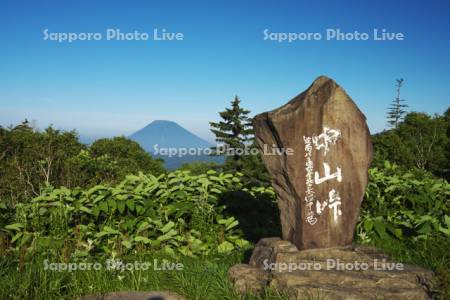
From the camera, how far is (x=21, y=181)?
915 cm

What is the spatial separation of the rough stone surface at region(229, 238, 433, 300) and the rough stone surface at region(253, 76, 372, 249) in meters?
0.24

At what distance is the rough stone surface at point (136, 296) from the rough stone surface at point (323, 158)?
66.0 inches

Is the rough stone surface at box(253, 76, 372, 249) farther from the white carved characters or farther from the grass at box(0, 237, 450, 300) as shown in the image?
the grass at box(0, 237, 450, 300)

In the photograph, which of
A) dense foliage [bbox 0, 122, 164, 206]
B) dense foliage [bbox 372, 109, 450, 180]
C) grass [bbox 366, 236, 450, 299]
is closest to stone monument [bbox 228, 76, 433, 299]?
grass [bbox 366, 236, 450, 299]

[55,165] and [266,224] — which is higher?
[55,165]

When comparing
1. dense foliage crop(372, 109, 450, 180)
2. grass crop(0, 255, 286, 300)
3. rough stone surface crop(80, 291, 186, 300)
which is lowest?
rough stone surface crop(80, 291, 186, 300)

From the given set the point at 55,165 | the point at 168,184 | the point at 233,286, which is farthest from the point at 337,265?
the point at 55,165

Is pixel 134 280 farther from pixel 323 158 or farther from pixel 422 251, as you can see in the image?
pixel 422 251

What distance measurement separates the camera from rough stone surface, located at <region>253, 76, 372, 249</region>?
484cm

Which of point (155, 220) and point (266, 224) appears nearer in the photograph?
point (155, 220)

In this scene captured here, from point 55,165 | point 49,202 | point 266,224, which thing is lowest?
point 266,224

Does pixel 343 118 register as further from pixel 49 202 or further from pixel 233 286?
pixel 49 202

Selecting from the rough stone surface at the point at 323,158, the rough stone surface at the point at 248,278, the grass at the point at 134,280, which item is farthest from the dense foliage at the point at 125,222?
the rough stone surface at the point at 323,158

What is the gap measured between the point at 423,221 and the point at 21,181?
827 centimetres
